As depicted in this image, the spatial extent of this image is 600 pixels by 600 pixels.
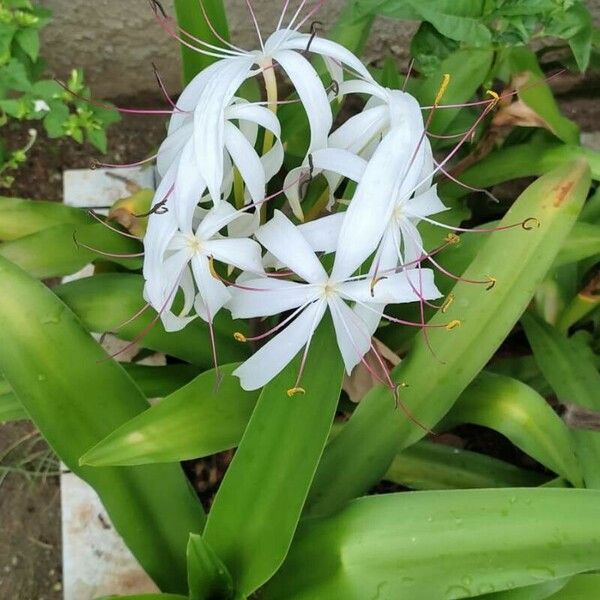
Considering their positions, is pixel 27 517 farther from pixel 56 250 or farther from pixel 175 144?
pixel 175 144

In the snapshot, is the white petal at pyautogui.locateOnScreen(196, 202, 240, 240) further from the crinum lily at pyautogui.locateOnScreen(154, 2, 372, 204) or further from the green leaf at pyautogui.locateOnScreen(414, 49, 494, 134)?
the green leaf at pyautogui.locateOnScreen(414, 49, 494, 134)

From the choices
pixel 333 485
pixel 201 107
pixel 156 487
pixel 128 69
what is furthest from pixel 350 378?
pixel 128 69

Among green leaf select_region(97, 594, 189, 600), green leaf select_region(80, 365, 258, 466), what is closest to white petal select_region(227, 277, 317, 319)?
green leaf select_region(80, 365, 258, 466)


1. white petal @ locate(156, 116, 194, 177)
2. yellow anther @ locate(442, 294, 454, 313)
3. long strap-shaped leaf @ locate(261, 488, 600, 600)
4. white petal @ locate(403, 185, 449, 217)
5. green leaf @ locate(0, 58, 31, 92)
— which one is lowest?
long strap-shaped leaf @ locate(261, 488, 600, 600)

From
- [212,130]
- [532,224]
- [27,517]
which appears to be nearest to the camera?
[212,130]

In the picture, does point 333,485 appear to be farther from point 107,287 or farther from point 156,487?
point 107,287

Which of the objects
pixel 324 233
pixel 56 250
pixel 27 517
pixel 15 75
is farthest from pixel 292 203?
pixel 27 517

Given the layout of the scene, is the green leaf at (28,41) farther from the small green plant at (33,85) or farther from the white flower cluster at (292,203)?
the white flower cluster at (292,203)
